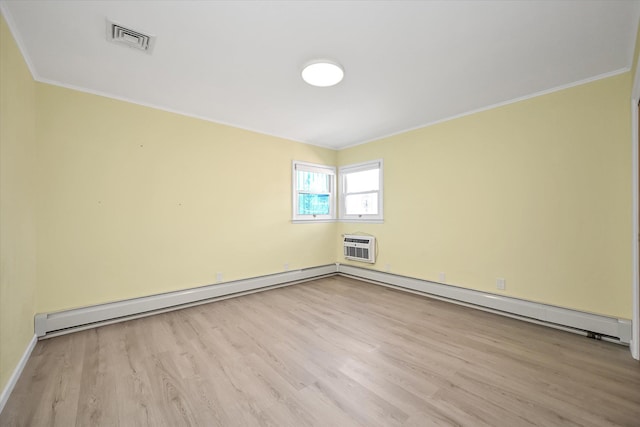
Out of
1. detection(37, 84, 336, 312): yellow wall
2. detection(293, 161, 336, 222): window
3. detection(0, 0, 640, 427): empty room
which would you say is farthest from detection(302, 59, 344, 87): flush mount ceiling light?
detection(293, 161, 336, 222): window

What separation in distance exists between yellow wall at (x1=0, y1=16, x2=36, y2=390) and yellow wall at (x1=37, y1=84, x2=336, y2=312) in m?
0.17

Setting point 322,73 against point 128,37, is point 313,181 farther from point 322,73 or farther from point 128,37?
point 128,37

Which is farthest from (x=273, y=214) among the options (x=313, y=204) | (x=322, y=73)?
(x=322, y=73)

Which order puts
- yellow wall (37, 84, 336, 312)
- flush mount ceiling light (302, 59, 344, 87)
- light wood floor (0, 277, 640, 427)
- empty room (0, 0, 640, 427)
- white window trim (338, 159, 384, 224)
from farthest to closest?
white window trim (338, 159, 384, 224) → yellow wall (37, 84, 336, 312) → flush mount ceiling light (302, 59, 344, 87) → empty room (0, 0, 640, 427) → light wood floor (0, 277, 640, 427)

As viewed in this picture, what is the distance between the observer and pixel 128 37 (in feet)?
6.31

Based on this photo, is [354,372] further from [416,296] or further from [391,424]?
[416,296]

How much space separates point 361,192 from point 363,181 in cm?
22

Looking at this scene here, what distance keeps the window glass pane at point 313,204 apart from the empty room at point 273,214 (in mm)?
684

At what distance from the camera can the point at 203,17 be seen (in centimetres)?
173

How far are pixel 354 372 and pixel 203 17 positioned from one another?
8.99ft

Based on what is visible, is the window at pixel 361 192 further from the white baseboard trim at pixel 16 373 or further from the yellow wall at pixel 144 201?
the white baseboard trim at pixel 16 373

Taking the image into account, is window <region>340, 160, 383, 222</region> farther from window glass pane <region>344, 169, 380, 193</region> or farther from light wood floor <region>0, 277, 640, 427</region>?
light wood floor <region>0, 277, 640, 427</region>

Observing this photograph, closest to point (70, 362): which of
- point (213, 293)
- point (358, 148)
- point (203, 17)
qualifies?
point (213, 293)

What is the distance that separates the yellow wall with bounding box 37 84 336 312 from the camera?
258cm
